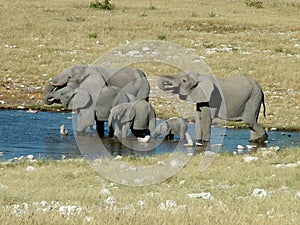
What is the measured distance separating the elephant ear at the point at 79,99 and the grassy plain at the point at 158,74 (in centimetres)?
364

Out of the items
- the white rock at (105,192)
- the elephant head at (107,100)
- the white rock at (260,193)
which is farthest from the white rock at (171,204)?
the elephant head at (107,100)

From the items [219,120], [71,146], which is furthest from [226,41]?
[71,146]

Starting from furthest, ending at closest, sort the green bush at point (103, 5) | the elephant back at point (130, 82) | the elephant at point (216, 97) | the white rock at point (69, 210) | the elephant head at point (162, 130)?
1. the green bush at point (103, 5)
2. the elephant back at point (130, 82)
3. the elephant head at point (162, 130)
4. the elephant at point (216, 97)
5. the white rock at point (69, 210)

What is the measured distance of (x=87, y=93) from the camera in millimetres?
16984

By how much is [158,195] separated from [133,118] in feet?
23.0

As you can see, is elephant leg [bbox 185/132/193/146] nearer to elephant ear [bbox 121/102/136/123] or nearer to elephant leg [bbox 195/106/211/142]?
elephant leg [bbox 195/106/211/142]

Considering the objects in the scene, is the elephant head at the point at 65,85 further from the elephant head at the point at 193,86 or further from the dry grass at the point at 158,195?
the dry grass at the point at 158,195

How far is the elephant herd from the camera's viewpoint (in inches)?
647

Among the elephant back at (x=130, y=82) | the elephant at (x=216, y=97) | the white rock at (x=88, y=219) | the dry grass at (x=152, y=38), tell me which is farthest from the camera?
the dry grass at (x=152, y=38)

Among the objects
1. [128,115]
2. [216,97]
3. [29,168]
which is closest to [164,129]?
[128,115]

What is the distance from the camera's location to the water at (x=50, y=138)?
1512cm

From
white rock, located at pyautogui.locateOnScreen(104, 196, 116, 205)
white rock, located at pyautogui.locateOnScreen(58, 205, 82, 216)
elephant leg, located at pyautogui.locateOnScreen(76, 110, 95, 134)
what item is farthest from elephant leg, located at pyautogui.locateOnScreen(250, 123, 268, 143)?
white rock, located at pyautogui.locateOnScreen(58, 205, 82, 216)

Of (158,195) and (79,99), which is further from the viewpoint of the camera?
(79,99)

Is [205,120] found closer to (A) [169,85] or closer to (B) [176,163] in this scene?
(A) [169,85]
